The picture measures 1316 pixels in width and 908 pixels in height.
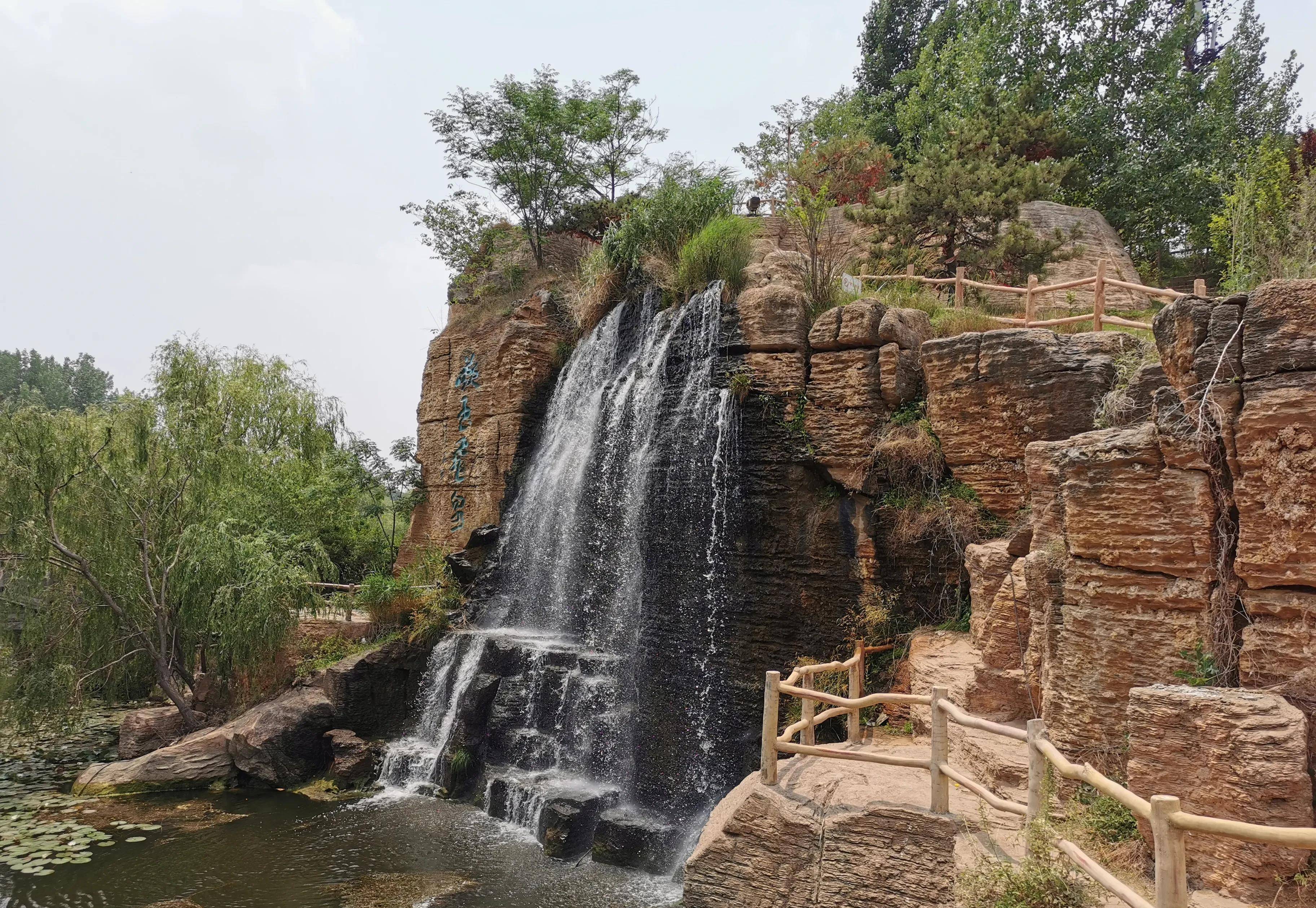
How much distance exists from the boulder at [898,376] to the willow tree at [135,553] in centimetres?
874

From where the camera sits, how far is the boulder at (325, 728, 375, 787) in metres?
10.8

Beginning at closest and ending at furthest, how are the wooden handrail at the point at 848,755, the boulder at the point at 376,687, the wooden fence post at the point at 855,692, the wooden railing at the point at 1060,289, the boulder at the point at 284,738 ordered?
1. the wooden handrail at the point at 848,755
2. the wooden fence post at the point at 855,692
3. the wooden railing at the point at 1060,289
4. the boulder at the point at 284,738
5. the boulder at the point at 376,687

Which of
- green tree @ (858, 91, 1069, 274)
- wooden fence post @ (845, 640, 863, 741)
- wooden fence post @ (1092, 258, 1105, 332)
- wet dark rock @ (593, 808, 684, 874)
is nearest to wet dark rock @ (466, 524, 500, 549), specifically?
wet dark rock @ (593, 808, 684, 874)

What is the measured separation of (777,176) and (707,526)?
1225 cm

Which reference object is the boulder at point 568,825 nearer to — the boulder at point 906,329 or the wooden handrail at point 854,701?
the wooden handrail at point 854,701

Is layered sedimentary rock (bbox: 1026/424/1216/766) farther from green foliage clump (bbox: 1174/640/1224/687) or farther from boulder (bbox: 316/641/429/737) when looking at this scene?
boulder (bbox: 316/641/429/737)

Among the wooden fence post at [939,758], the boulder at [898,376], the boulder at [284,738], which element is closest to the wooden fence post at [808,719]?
the wooden fence post at [939,758]

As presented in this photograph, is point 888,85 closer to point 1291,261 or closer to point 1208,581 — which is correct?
point 1291,261

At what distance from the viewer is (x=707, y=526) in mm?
10523

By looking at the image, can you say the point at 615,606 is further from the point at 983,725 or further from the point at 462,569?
the point at 983,725

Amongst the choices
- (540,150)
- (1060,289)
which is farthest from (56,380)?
(1060,289)

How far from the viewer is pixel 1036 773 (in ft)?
14.6

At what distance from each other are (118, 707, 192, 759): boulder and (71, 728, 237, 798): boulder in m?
0.39

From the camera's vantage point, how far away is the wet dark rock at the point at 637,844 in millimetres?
8133
